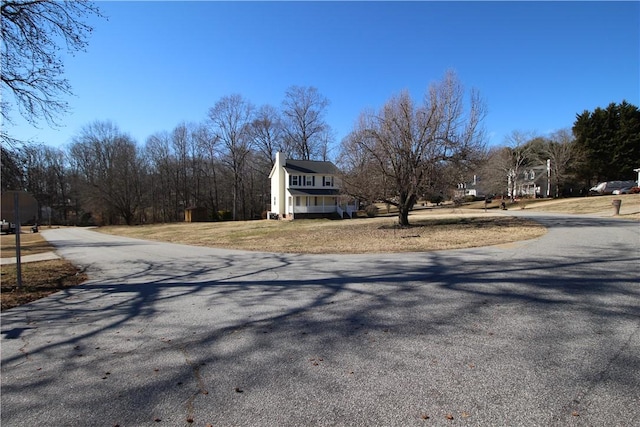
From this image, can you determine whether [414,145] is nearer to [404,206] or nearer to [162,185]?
[404,206]

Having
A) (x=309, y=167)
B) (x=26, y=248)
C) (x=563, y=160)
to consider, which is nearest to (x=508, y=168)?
(x=563, y=160)

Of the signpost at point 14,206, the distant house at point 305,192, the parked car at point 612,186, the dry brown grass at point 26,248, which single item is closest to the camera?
the signpost at point 14,206

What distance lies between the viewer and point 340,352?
12.3 feet

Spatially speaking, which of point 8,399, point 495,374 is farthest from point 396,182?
point 8,399

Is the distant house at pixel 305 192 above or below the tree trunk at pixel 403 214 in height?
above

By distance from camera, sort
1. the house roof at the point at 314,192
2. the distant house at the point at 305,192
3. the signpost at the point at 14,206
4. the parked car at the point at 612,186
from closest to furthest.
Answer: the signpost at the point at 14,206
the house roof at the point at 314,192
the distant house at the point at 305,192
the parked car at the point at 612,186

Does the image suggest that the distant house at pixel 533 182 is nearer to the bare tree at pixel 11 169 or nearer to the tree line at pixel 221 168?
the tree line at pixel 221 168

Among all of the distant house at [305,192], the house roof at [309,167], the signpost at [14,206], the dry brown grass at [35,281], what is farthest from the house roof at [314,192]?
the signpost at [14,206]

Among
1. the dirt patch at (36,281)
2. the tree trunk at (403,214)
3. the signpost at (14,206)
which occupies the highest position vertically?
the signpost at (14,206)

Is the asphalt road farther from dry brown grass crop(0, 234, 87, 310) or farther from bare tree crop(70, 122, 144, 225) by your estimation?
bare tree crop(70, 122, 144, 225)

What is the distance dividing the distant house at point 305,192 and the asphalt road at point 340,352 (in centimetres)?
3323

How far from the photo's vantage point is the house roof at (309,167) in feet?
138

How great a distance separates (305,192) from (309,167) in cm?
403

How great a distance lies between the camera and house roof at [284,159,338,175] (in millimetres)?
42000
